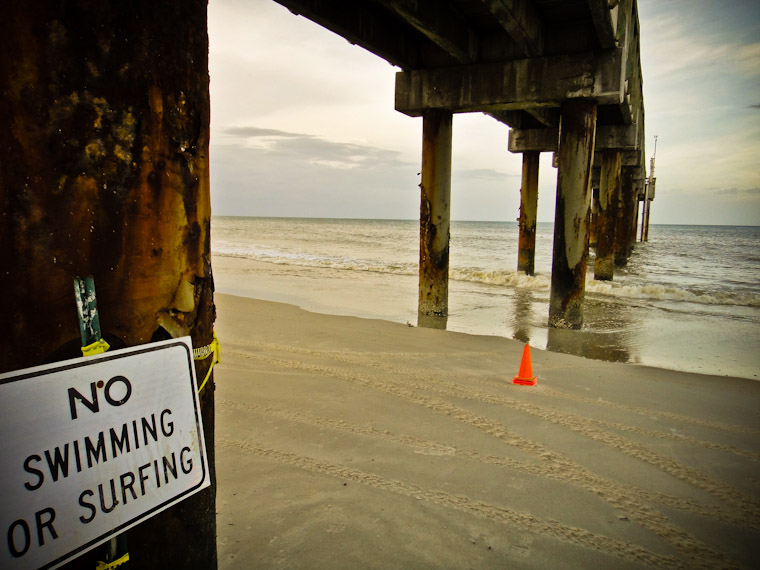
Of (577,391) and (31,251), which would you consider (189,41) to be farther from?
(577,391)

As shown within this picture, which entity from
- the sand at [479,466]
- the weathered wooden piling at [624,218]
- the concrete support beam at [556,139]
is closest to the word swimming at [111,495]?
the sand at [479,466]

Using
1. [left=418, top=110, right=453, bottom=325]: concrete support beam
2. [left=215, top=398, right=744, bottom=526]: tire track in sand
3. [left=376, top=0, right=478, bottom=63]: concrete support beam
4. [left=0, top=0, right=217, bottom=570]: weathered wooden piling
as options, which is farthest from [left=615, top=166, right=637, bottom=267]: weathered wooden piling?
[left=0, top=0, right=217, bottom=570]: weathered wooden piling

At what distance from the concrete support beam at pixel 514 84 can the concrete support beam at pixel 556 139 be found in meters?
5.78

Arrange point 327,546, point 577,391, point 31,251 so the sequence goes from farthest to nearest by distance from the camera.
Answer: point 577,391
point 327,546
point 31,251

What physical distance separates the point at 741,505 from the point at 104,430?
10.6 ft

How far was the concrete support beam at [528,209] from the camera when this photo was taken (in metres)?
14.0

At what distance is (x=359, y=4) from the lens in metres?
6.44

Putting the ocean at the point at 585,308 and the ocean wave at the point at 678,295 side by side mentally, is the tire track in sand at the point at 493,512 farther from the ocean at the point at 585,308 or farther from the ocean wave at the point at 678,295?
the ocean wave at the point at 678,295

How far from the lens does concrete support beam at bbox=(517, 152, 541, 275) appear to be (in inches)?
552

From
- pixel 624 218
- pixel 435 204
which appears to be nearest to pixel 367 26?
pixel 435 204

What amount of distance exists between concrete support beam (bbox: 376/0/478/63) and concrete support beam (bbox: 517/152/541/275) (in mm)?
7198

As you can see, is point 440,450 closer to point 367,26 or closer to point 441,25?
point 441,25

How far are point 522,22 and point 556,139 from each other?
7.16 meters

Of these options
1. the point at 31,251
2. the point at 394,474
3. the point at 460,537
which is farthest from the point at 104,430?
the point at 394,474
